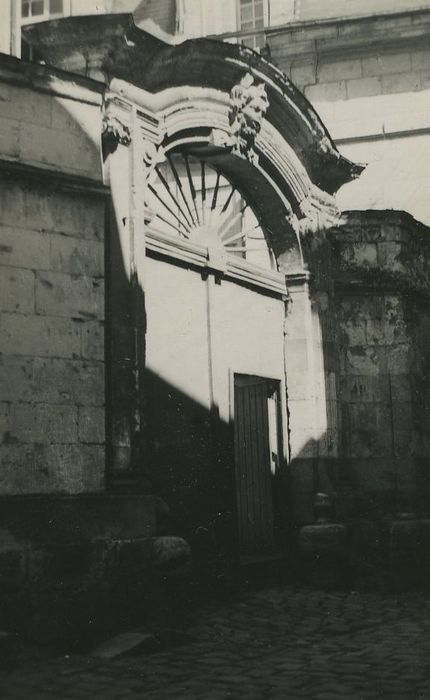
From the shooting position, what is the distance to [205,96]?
8.55 meters

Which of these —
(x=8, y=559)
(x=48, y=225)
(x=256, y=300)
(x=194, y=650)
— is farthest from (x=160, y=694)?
(x=256, y=300)

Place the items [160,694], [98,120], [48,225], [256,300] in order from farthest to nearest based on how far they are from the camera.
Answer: [256,300] < [98,120] < [48,225] < [160,694]

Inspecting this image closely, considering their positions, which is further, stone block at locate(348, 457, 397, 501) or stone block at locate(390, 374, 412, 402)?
stone block at locate(390, 374, 412, 402)

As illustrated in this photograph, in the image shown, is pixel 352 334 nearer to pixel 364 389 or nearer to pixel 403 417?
pixel 364 389

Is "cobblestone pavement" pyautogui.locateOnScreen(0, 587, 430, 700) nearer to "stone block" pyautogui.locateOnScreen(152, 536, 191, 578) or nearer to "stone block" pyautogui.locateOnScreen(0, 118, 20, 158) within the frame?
"stone block" pyautogui.locateOnScreen(152, 536, 191, 578)

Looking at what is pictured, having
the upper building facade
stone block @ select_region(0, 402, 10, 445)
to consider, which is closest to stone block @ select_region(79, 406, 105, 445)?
stone block @ select_region(0, 402, 10, 445)

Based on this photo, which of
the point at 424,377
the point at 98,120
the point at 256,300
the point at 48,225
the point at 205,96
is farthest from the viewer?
the point at 424,377

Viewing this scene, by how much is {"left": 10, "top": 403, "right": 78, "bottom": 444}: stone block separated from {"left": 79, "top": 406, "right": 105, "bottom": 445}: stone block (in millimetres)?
50

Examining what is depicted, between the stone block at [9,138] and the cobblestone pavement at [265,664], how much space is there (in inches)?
133

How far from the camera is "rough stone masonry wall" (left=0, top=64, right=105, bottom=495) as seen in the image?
21.1ft

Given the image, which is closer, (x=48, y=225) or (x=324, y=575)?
(x=48, y=225)

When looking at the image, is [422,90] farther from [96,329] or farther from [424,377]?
[96,329]

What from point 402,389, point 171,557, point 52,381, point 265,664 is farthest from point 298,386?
point 265,664

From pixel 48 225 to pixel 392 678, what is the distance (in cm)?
376
